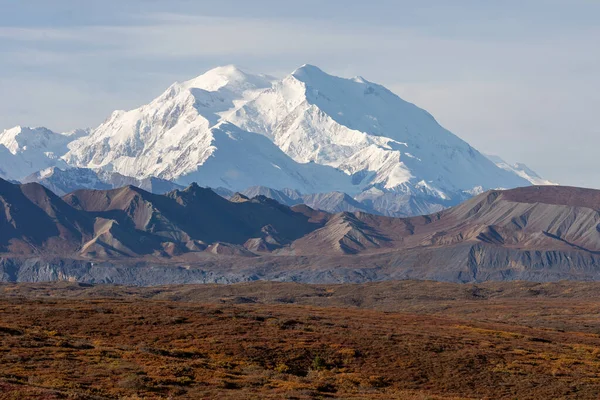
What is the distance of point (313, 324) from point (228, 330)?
11.4 meters

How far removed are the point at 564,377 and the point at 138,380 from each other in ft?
108

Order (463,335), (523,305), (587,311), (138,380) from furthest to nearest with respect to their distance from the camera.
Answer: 1. (523,305)
2. (587,311)
3. (463,335)
4. (138,380)

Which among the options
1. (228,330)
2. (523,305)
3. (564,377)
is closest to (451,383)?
(564,377)

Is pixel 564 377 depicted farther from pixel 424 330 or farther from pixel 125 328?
pixel 125 328

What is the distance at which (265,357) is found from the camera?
243ft

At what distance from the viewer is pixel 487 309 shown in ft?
566

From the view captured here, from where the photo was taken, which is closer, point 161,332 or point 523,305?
point 161,332

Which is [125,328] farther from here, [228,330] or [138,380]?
[138,380]

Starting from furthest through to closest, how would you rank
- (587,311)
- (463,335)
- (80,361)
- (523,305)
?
(523,305), (587,311), (463,335), (80,361)

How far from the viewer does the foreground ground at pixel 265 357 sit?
56.5 metres

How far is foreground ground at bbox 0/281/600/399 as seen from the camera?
185 feet

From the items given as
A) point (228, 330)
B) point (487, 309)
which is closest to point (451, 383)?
point (228, 330)

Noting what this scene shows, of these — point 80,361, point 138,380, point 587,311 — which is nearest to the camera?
point 138,380

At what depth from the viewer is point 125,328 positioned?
84.3 metres
